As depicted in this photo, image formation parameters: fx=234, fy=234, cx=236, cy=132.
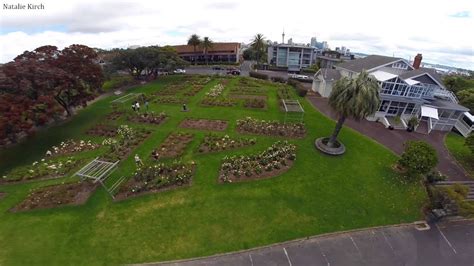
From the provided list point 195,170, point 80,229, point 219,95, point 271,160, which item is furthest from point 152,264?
point 219,95

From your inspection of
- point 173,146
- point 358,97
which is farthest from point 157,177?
point 358,97

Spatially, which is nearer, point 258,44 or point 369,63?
point 369,63

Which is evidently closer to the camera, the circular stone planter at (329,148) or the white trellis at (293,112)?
the circular stone planter at (329,148)

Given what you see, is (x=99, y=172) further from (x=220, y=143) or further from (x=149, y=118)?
(x=149, y=118)

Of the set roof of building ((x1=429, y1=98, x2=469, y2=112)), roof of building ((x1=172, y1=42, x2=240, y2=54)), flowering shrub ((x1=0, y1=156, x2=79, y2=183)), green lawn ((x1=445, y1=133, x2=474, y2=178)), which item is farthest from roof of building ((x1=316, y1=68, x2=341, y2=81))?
roof of building ((x1=172, y1=42, x2=240, y2=54))

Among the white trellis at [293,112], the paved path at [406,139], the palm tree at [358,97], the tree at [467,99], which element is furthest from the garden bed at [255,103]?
the tree at [467,99]

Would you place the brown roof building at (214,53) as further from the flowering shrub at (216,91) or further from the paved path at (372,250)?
the paved path at (372,250)
